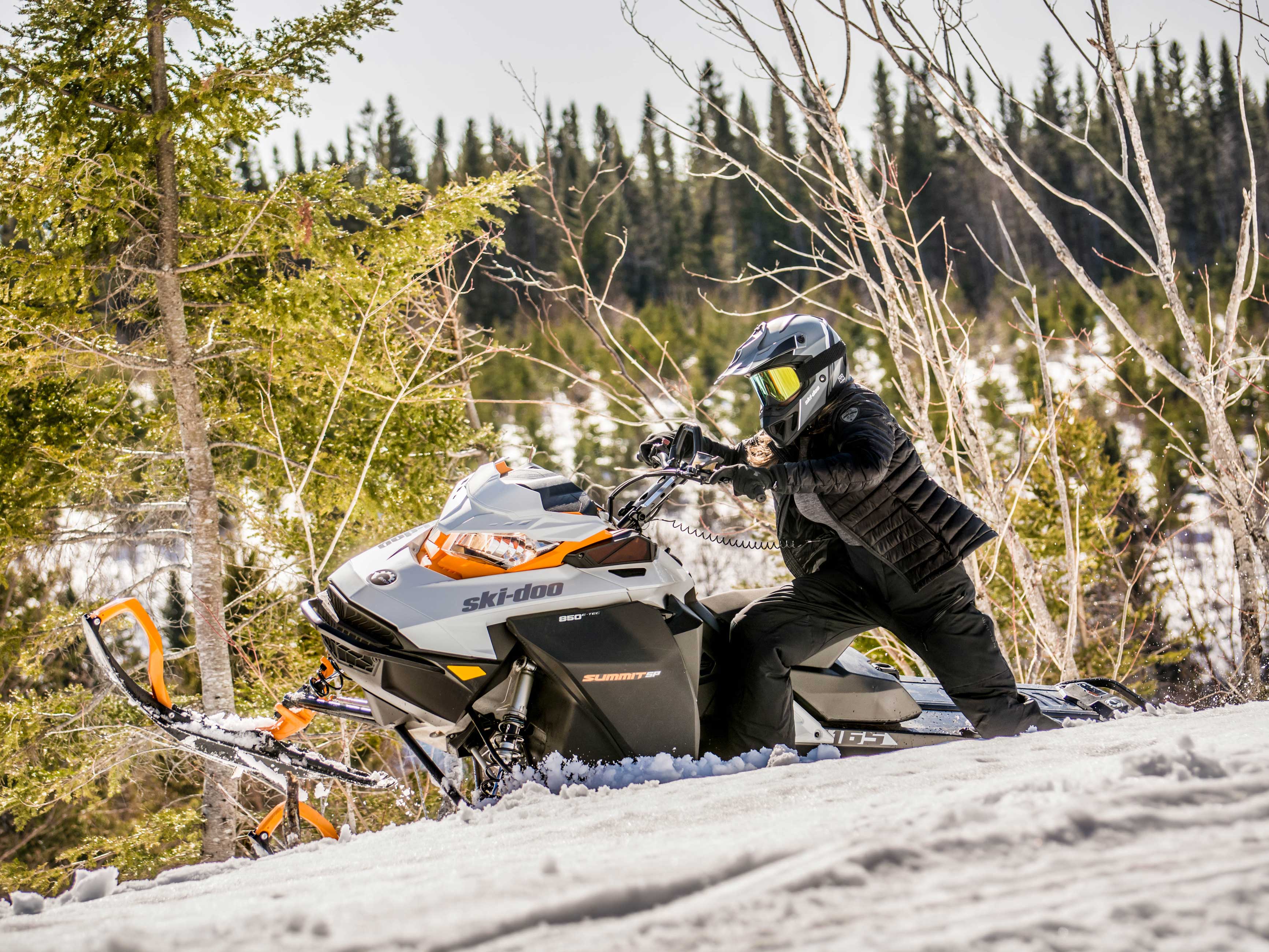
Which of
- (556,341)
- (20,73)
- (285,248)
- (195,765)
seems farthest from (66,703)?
(556,341)

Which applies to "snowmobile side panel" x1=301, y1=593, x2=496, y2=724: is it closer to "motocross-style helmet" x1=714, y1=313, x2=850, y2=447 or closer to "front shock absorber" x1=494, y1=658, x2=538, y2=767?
"front shock absorber" x1=494, y1=658, x2=538, y2=767

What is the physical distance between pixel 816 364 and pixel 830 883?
214 cm

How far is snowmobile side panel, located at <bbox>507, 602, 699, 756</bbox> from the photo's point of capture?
8.20 ft

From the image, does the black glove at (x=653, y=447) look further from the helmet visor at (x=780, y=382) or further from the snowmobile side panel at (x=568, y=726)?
the snowmobile side panel at (x=568, y=726)

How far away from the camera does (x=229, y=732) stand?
2588mm

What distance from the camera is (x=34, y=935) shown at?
1345mm

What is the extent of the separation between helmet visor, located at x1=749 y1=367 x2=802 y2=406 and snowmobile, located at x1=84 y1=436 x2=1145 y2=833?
50 cm

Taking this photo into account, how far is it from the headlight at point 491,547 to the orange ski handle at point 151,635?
0.94m

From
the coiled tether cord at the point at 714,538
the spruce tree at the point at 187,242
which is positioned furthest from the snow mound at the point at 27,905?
the spruce tree at the point at 187,242

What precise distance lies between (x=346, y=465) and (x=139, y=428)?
2.26m

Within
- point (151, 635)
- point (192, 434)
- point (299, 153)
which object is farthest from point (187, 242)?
point (299, 153)

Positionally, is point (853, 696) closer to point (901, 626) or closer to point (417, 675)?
point (901, 626)

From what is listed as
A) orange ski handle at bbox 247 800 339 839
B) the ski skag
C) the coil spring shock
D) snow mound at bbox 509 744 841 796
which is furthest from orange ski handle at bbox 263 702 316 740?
snow mound at bbox 509 744 841 796

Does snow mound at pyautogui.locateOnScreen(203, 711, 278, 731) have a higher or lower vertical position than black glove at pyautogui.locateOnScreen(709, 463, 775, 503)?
lower
